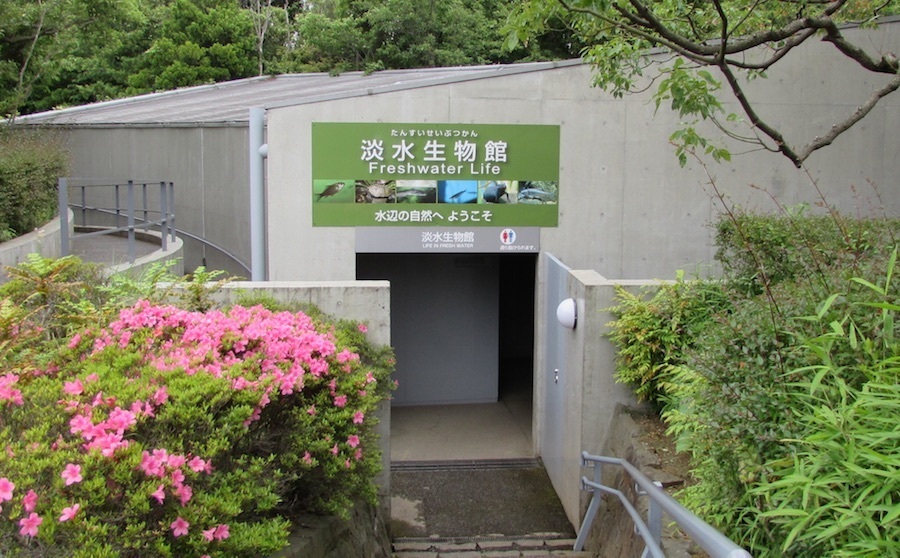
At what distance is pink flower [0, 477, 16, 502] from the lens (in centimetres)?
277

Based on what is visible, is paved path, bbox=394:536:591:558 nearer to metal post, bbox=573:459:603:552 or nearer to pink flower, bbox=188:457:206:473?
metal post, bbox=573:459:603:552

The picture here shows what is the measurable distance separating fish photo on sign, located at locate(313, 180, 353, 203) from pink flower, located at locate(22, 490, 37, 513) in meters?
6.26

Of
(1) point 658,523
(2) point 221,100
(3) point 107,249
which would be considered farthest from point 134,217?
(1) point 658,523

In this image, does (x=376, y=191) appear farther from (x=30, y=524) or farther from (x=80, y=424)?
(x=30, y=524)

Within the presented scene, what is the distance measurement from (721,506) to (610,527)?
7.78 feet

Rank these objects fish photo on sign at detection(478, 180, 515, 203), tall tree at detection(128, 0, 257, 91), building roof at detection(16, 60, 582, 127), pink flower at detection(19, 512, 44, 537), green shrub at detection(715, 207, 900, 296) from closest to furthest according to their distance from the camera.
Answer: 1. pink flower at detection(19, 512, 44, 537)
2. green shrub at detection(715, 207, 900, 296)
3. fish photo on sign at detection(478, 180, 515, 203)
4. building roof at detection(16, 60, 582, 127)
5. tall tree at detection(128, 0, 257, 91)

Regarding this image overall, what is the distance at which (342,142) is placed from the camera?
8.81 metres

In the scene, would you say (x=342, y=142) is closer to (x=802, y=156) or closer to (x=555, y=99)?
(x=555, y=99)

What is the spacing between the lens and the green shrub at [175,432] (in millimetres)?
2883

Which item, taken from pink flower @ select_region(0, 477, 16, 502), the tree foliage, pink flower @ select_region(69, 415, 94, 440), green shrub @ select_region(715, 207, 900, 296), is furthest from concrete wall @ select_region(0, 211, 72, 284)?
the tree foliage

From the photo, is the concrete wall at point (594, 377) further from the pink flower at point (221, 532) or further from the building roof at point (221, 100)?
the building roof at point (221, 100)

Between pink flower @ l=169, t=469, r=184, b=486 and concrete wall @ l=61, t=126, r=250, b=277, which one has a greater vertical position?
concrete wall @ l=61, t=126, r=250, b=277

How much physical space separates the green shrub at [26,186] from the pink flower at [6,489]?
5.67 m

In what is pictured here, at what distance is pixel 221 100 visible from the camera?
15.1 metres
